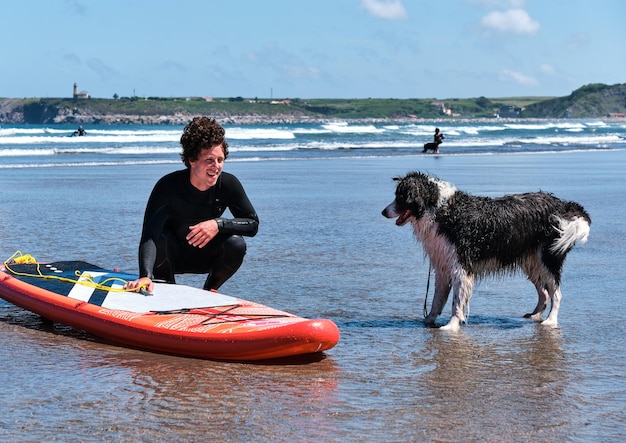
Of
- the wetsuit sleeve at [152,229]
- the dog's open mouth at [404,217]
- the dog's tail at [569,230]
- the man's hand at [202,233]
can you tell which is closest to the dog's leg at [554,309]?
the dog's tail at [569,230]

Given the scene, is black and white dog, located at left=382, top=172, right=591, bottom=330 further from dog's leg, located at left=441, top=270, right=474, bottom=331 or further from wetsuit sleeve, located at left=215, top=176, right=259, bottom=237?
wetsuit sleeve, located at left=215, top=176, right=259, bottom=237

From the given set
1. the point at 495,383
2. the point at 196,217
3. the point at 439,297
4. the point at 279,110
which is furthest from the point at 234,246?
the point at 279,110

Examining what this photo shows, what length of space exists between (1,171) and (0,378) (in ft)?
67.7

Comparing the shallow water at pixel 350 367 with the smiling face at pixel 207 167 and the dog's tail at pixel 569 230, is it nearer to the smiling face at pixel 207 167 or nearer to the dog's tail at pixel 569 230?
the dog's tail at pixel 569 230

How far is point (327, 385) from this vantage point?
16.4 ft

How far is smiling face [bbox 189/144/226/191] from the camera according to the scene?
628 cm

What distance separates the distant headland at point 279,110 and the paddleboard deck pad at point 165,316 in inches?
5109

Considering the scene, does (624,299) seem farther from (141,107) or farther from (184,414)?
(141,107)

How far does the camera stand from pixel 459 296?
21.7ft

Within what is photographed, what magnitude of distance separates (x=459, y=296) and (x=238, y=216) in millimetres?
1752

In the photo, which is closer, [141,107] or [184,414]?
[184,414]

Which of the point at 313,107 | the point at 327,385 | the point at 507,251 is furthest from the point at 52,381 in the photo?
the point at 313,107

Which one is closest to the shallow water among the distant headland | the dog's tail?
the dog's tail

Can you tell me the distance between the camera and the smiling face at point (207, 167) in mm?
6277
